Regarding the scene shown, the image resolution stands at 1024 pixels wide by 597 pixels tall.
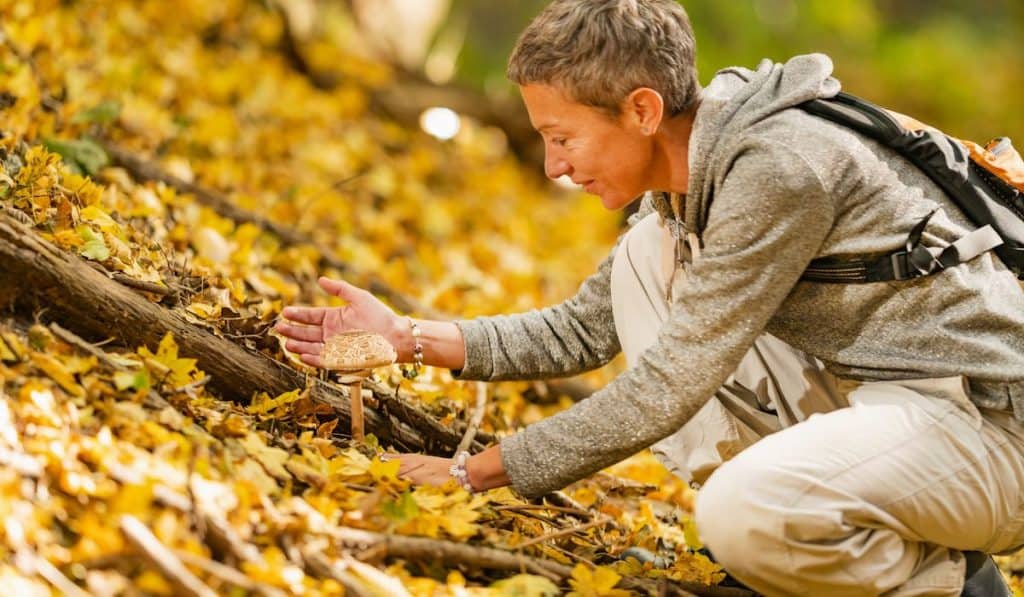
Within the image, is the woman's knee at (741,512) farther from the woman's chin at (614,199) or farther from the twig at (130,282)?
the twig at (130,282)

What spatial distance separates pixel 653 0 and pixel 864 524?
120cm

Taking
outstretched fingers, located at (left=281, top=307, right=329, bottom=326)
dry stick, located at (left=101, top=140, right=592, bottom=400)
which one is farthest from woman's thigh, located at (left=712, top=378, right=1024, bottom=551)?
dry stick, located at (left=101, top=140, right=592, bottom=400)

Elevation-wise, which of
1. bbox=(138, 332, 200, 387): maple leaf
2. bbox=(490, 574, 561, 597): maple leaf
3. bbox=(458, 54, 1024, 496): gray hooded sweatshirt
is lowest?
bbox=(490, 574, 561, 597): maple leaf

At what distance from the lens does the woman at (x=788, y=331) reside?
2.16 metres

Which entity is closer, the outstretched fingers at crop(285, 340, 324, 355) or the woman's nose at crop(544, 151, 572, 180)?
the woman's nose at crop(544, 151, 572, 180)

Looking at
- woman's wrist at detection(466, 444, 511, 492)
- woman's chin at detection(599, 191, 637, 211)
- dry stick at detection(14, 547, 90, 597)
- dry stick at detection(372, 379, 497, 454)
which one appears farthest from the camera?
dry stick at detection(372, 379, 497, 454)

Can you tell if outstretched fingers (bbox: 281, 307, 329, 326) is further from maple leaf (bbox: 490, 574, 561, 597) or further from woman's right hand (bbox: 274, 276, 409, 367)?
maple leaf (bbox: 490, 574, 561, 597)

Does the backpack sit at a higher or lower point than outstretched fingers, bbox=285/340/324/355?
→ higher

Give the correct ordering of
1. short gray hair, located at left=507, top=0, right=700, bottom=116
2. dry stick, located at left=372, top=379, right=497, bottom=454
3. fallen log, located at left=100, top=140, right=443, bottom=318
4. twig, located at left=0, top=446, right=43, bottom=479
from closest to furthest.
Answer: twig, located at left=0, top=446, right=43, bottom=479 → short gray hair, located at left=507, top=0, right=700, bottom=116 → dry stick, located at left=372, top=379, right=497, bottom=454 → fallen log, located at left=100, top=140, right=443, bottom=318

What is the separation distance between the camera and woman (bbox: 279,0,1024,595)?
7.09 feet

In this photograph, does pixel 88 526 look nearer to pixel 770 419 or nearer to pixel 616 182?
pixel 616 182

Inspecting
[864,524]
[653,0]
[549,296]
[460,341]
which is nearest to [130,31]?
[549,296]

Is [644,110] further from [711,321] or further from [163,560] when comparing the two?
[163,560]

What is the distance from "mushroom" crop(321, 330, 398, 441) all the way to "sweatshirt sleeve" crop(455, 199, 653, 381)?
38cm
